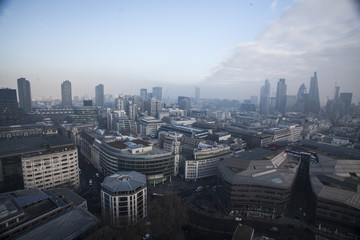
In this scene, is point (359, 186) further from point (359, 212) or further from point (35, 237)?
point (35, 237)

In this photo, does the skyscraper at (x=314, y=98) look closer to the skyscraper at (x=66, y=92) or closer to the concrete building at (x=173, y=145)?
the concrete building at (x=173, y=145)

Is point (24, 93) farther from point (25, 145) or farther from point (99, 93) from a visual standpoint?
point (25, 145)

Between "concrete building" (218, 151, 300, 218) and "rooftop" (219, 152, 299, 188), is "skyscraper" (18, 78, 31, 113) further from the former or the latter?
"concrete building" (218, 151, 300, 218)

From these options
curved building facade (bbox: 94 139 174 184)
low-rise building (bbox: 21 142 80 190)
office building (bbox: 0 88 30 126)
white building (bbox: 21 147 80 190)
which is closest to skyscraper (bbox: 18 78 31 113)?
office building (bbox: 0 88 30 126)

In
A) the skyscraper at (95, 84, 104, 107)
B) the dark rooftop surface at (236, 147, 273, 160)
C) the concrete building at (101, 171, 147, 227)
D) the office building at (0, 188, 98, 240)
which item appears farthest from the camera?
the skyscraper at (95, 84, 104, 107)

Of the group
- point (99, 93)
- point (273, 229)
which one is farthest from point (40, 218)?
point (99, 93)

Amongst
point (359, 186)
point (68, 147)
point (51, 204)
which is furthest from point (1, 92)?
point (359, 186)

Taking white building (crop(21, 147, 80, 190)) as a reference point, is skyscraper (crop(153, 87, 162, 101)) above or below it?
A: above

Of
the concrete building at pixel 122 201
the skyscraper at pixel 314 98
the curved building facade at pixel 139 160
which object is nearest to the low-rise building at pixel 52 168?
the curved building facade at pixel 139 160
